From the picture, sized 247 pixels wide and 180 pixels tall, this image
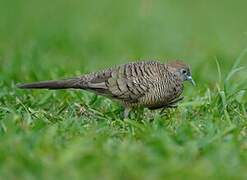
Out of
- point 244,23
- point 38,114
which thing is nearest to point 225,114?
point 38,114

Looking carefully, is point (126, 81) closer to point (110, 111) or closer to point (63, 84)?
point (110, 111)

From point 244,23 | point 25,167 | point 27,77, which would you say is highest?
point 25,167

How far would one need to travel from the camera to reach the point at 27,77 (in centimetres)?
915

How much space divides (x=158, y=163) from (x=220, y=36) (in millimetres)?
9247

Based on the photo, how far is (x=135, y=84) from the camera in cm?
740

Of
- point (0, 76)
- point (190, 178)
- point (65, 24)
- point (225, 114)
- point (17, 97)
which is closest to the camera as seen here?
point (190, 178)

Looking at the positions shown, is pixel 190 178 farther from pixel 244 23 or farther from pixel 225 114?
pixel 244 23

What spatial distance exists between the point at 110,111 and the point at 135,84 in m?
0.48

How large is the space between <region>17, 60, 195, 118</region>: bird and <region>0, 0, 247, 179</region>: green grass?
0.14 metres

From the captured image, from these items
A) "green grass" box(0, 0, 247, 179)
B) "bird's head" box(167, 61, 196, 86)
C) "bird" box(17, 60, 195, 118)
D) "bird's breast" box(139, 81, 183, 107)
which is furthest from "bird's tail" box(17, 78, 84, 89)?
"bird's head" box(167, 61, 196, 86)

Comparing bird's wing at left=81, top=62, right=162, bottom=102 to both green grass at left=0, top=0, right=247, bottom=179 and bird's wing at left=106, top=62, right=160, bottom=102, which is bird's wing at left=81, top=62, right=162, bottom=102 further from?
green grass at left=0, top=0, right=247, bottom=179

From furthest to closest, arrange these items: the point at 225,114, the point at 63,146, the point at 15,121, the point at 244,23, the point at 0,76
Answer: the point at 244,23
the point at 0,76
the point at 225,114
the point at 15,121
the point at 63,146

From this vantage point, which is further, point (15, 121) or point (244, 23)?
point (244, 23)

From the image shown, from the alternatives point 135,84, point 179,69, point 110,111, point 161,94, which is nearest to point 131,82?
point 135,84
